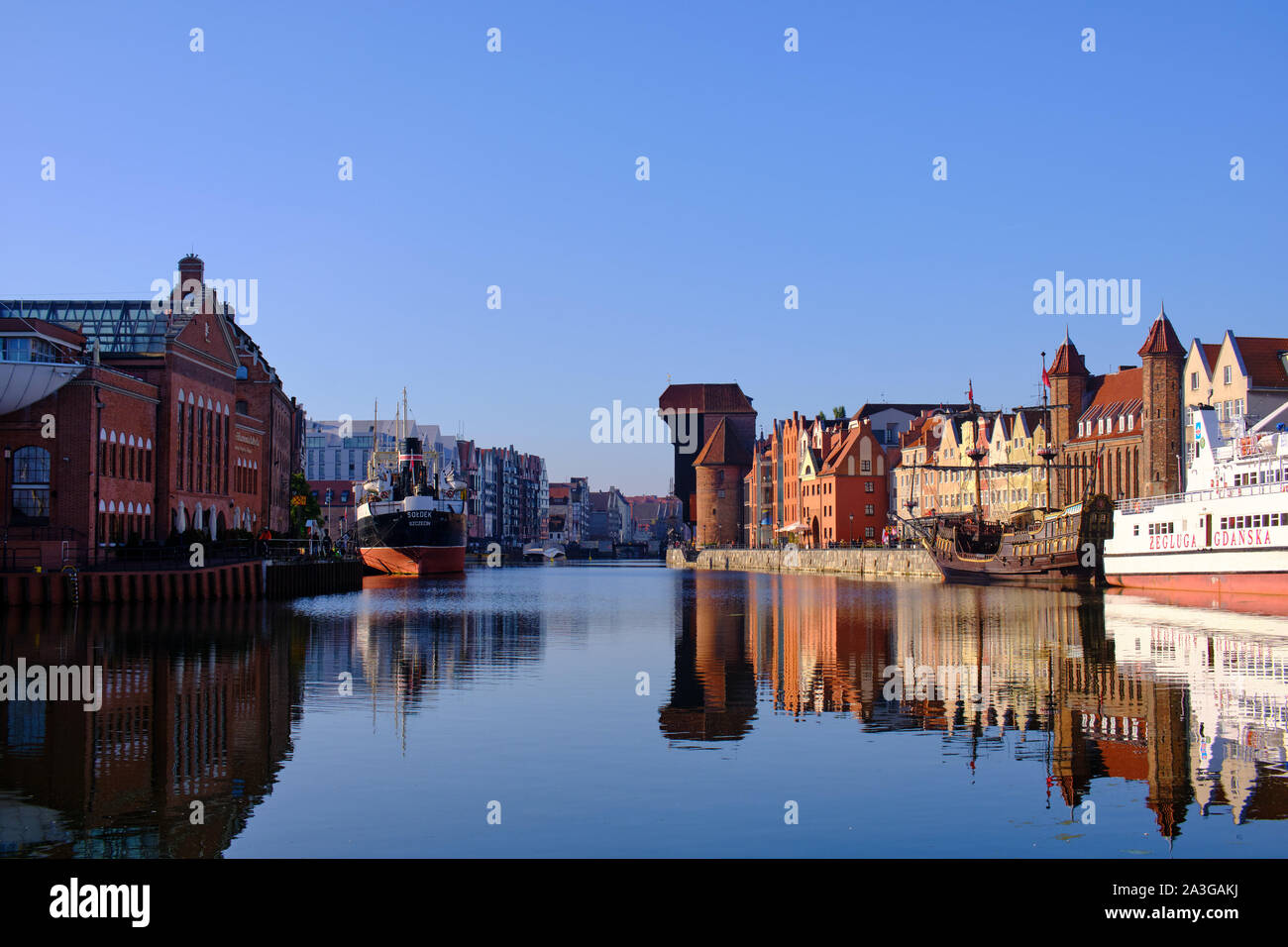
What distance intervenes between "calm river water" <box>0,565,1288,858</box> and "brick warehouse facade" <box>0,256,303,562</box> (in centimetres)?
2233

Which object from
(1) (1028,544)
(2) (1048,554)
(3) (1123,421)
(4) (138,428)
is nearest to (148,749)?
(4) (138,428)

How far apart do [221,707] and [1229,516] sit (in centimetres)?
5544

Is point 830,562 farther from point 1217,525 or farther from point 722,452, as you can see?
point 722,452

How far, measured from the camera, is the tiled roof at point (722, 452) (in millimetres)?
186250

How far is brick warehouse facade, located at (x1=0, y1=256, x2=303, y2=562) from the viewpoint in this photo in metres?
55.8

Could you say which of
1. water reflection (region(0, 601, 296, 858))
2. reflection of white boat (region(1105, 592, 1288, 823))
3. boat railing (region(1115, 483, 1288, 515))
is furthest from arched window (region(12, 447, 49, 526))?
boat railing (region(1115, 483, 1288, 515))

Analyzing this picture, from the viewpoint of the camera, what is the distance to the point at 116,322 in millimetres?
71562

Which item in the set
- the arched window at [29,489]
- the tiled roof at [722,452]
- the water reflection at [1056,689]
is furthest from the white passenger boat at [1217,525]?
the tiled roof at [722,452]

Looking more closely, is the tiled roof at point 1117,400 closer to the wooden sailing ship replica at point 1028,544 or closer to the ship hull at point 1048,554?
the wooden sailing ship replica at point 1028,544

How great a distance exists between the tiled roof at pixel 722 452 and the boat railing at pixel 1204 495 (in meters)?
107

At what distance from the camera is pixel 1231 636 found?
3609 cm

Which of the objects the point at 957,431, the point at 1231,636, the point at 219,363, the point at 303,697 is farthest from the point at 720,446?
the point at 303,697
